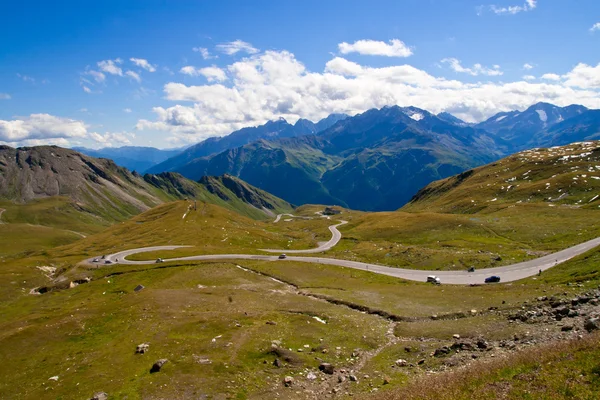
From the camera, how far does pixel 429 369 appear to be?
30.2 m

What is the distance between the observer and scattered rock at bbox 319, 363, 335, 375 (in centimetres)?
3212

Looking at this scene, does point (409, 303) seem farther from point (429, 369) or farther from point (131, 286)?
point (131, 286)

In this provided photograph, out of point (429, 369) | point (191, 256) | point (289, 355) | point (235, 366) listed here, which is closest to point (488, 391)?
point (429, 369)

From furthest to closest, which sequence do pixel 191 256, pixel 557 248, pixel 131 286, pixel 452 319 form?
pixel 191 256 < pixel 557 248 < pixel 131 286 < pixel 452 319

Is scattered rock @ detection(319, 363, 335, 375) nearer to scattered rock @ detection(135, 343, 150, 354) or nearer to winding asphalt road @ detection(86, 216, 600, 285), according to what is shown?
scattered rock @ detection(135, 343, 150, 354)

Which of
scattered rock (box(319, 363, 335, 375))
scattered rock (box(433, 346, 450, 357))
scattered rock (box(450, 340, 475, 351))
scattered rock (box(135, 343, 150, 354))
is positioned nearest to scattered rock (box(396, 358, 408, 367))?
scattered rock (box(433, 346, 450, 357))

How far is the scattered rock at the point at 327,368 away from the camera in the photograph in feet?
105

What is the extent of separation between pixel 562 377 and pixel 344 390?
15173 millimetres

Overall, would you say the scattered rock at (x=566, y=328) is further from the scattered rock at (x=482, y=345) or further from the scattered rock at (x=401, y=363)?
the scattered rock at (x=401, y=363)

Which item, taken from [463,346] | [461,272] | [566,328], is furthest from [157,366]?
[461,272]

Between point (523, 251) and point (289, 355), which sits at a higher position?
point (289, 355)

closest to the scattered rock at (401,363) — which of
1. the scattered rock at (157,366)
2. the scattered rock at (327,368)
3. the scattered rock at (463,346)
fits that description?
the scattered rock at (463,346)

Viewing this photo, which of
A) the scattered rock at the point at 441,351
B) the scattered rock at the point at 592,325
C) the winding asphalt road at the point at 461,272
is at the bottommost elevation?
the winding asphalt road at the point at 461,272

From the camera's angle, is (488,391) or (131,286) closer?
(488,391)
